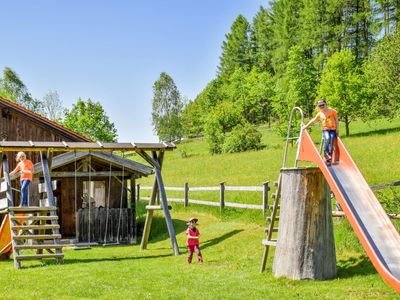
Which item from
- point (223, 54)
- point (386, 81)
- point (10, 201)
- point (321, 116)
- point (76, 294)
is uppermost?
point (223, 54)

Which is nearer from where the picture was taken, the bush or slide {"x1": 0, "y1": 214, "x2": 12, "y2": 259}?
slide {"x1": 0, "y1": 214, "x2": 12, "y2": 259}

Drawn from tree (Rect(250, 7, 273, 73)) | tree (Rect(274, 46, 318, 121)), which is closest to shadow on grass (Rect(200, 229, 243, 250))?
tree (Rect(274, 46, 318, 121))

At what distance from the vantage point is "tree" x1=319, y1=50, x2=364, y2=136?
51.2m

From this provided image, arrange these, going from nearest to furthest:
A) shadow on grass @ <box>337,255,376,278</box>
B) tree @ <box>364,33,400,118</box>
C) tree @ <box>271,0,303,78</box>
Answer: shadow on grass @ <box>337,255,376,278</box> → tree @ <box>364,33,400,118</box> → tree @ <box>271,0,303,78</box>

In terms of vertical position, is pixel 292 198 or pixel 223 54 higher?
pixel 223 54

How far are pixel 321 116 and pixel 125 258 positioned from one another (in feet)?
24.1

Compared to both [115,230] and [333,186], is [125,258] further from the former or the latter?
[333,186]

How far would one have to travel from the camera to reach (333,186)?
1119cm

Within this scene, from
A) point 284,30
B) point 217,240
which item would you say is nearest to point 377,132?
point 284,30

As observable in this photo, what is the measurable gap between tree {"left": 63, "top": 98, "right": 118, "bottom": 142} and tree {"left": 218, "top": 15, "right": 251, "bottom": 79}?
93.7 feet

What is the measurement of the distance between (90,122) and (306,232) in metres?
57.5

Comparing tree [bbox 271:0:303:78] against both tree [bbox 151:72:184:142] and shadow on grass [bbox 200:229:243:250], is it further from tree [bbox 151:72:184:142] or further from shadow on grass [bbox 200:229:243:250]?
shadow on grass [bbox 200:229:243:250]

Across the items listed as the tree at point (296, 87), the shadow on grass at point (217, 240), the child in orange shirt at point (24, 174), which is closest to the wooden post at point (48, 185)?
the child in orange shirt at point (24, 174)

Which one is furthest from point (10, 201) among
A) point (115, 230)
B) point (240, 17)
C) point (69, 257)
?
point (240, 17)
